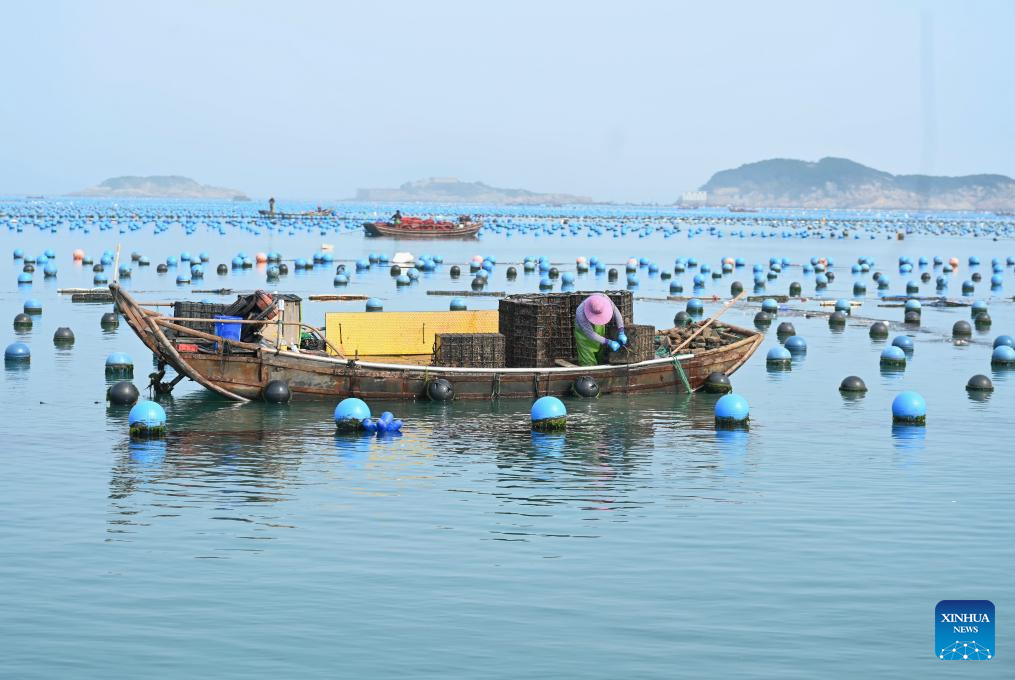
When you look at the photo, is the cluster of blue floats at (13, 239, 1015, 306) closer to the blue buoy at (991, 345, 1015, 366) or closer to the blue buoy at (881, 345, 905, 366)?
the blue buoy at (881, 345, 905, 366)

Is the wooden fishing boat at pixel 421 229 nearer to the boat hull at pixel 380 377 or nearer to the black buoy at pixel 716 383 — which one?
the black buoy at pixel 716 383

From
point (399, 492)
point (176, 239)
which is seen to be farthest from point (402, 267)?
point (399, 492)

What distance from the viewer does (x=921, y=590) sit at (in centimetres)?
1992

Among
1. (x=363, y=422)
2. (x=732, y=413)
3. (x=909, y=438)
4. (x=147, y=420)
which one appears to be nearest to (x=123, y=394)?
(x=147, y=420)

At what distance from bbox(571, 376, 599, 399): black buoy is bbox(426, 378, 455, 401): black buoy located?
3257mm

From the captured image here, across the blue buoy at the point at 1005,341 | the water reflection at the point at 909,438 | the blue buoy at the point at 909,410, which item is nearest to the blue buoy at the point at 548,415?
the water reflection at the point at 909,438

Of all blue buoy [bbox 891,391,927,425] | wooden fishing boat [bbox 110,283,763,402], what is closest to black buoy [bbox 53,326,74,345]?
wooden fishing boat [bbox 110,283,763,402]

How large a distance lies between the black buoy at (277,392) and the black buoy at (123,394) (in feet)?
11.4

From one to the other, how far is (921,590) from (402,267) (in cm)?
7830

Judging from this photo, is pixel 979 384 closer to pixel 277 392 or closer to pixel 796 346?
pixel 796 346

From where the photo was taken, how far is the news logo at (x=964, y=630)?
17391 mm

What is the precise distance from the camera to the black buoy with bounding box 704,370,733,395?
39.2 meters

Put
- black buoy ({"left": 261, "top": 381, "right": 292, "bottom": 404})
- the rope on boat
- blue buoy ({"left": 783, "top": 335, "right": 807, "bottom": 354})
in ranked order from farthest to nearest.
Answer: blue buoy ({"left": 783, "top": 335, "right": 807, "bottom": 354}), the rope on boat, black buoy ({"left": 261, "top": 381, "right": 292, "bottom": 404})

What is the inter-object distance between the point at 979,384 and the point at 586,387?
489 inches
